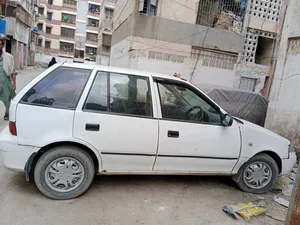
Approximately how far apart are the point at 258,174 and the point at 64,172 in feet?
9.53

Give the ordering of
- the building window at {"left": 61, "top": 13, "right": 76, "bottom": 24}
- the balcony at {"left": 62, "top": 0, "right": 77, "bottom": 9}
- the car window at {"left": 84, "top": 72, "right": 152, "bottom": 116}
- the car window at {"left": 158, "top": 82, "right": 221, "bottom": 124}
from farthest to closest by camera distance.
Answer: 1. the building window at {"left": 61, "top": 13, "right": 76, "bottom": 24}
2. the balcony at {"left": 62, "top": 0, "right": 77, "bottom": 9}
3. the car window at {"left": 158, "top": 82, "right": 221, "bottom": 124}
4. the car window at {"left": 84, "top": 72, "right": 152, "bottom": 116}

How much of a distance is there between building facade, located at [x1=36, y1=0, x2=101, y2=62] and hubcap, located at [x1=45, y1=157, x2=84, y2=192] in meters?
50.2

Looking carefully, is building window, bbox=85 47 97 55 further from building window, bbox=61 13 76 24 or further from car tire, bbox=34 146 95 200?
car tire, bbox=34 146 95 200

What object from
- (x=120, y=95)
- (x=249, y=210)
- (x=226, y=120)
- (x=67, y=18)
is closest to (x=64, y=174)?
(x=120, y=95)

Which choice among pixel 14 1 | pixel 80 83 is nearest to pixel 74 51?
pixel 14 1

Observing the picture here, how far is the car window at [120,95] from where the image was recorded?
10.2 feet

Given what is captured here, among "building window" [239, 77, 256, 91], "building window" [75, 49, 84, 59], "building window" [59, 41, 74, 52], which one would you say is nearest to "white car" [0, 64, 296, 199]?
"building window" [239, 77, 256, 91]

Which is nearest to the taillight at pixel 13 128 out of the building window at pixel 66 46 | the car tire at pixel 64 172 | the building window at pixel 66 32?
the car tire at pixel 64 172

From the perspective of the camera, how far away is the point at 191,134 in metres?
3.38

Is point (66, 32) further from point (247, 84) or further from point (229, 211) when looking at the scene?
point (229, 211)

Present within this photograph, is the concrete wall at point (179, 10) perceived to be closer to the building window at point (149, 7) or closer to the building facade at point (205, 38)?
the building facade at point (205, 38)

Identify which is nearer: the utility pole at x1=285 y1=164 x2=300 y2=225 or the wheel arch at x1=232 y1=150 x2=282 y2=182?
the utility pole at x1=285 y1=164 x2=300 y2=225

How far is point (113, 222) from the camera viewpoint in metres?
2.75

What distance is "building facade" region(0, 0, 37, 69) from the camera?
20984 mm
